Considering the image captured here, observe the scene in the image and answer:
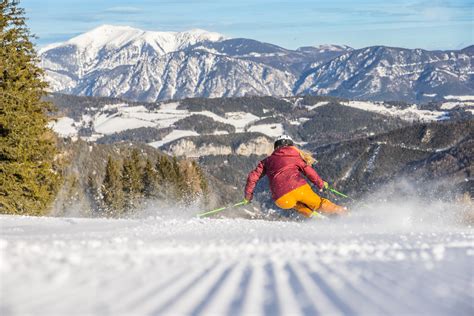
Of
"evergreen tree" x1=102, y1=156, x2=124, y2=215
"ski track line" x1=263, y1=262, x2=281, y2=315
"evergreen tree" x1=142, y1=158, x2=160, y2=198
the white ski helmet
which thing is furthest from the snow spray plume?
"evergreen tree" x1=102, y1=156, x2=124, y2=215

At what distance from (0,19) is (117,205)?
2992cm

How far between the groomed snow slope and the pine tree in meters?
16.5

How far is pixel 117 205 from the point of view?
172ft

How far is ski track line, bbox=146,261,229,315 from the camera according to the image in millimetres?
3691

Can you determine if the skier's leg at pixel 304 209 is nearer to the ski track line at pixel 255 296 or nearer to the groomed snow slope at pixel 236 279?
the groomed snow slope at pixel 236 279

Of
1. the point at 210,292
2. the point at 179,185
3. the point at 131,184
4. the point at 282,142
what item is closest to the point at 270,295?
the point at 210,292

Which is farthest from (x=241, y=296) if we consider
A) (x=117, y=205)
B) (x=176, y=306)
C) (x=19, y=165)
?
(x=117, y=205)

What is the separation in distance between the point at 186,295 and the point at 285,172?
10795 millimetres

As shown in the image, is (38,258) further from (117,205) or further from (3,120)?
(117,205)

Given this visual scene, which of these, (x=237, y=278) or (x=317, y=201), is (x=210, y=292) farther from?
(x=317, y=201)

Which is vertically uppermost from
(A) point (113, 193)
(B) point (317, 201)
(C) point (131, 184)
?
(B) point (317, 201)

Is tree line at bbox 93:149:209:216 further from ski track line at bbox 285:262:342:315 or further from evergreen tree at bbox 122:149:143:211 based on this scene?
ski track line at bbox 285:262:342:315

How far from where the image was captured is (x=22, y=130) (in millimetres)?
22891

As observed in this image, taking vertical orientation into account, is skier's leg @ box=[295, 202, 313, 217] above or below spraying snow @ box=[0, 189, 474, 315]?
below
